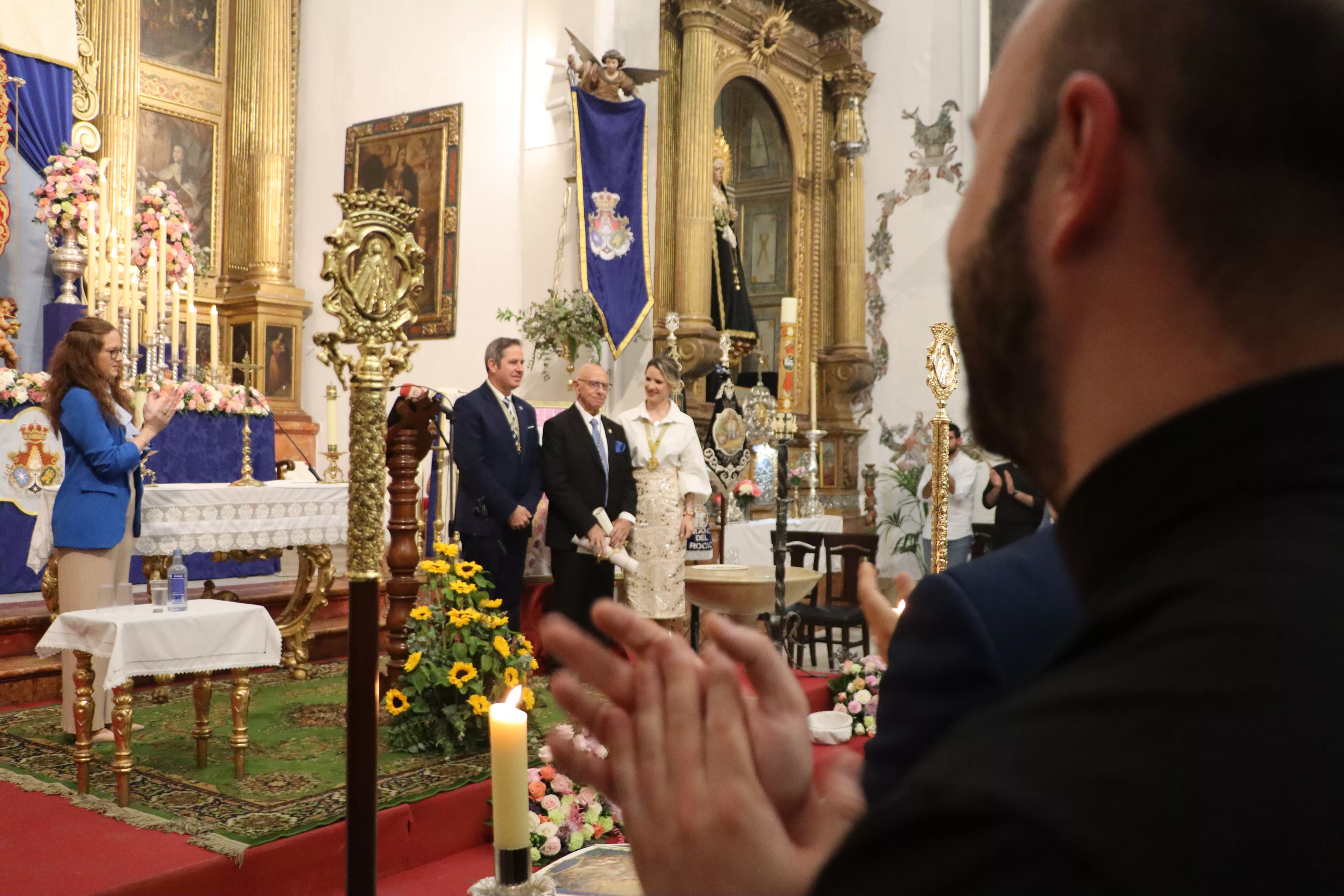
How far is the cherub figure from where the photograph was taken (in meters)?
6.69

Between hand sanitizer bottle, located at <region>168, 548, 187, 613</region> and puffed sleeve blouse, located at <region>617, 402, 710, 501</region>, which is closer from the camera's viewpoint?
hand sanitizer bottle, located at <region>168, 548, 187, 613</region>

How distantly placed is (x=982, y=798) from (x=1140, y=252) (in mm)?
302

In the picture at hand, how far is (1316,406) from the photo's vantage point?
1.60ft

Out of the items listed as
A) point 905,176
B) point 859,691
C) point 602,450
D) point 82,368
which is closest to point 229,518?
point 82,368

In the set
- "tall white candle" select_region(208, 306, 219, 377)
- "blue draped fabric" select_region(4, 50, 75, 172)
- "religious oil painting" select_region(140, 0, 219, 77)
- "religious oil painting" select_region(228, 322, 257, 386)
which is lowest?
"tall white candle" select_region(208, 306, 219, 377)

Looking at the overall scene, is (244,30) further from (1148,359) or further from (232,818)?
(1148,359)

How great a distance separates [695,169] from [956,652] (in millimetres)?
8936

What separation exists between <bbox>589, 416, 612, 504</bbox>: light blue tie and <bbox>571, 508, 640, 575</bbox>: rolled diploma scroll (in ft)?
0.37

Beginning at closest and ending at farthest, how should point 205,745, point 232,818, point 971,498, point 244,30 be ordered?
point 232,818, point 205,745, point 971,498, point 244,30

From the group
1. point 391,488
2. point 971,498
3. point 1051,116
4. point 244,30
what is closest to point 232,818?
point 391,488

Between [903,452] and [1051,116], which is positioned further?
[903,452]

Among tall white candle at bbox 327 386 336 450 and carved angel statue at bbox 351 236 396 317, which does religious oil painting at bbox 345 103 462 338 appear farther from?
carved angel statue at bbox 351 236 396 317

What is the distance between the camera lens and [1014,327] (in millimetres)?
621

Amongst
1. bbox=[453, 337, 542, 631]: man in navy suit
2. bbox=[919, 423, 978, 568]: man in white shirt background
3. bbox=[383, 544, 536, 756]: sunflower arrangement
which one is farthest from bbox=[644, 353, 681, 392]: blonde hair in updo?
bbox=[919, 423, 978, 568]: man in white shirt background
